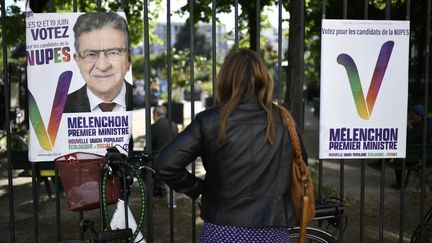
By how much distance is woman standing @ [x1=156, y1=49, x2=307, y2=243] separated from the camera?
2.45 meters

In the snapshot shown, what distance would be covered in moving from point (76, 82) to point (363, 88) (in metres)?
2.20

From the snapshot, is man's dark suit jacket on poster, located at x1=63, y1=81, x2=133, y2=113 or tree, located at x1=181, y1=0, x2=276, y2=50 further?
tree, located at x1=181, y1=0, x2=276, y2=50

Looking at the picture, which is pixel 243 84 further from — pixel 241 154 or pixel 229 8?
pixel 229 8

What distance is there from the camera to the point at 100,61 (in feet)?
12.0

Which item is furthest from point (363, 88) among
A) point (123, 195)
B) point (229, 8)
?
point (229, 8)

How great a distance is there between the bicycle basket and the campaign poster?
451 mm

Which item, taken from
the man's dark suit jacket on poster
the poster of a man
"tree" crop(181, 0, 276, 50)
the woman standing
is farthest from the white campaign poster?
"tree" crop(181, 0, 276, 50)

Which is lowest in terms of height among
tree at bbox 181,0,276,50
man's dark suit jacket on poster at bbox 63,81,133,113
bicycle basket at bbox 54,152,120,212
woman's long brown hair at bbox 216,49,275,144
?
bicycle basket at bbox 54,152,120,212

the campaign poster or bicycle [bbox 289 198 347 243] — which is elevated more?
the campaign poster

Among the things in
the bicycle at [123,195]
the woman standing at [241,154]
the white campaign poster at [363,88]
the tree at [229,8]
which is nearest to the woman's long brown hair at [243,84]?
the woman standing at [241,154]

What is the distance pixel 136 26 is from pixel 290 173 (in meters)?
11.2

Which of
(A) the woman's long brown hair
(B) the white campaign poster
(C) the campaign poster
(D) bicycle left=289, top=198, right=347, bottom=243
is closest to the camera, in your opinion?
(A) the woman's long brown hair

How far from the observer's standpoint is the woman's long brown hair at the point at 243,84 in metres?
2.44

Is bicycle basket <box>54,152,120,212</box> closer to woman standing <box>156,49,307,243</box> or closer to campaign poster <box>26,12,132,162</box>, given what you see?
campaign poster <box>26,12,132,162</box>
